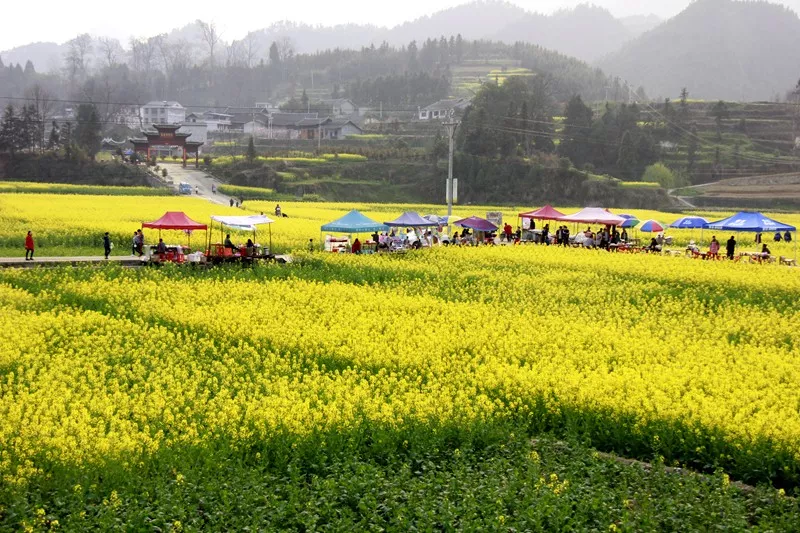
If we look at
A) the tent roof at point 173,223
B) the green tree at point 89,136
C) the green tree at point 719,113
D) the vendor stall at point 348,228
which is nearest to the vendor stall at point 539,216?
the vendor stall at point 348,228

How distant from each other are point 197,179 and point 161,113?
60.7 m

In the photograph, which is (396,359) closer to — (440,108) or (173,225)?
(173,225)

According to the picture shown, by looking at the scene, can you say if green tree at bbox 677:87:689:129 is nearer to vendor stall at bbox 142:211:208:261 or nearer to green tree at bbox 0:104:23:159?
green tree at bbox 0:104:23:159

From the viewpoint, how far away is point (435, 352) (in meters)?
18.6

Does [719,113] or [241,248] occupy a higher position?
[719,113]

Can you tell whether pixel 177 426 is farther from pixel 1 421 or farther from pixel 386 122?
pixel 386 122

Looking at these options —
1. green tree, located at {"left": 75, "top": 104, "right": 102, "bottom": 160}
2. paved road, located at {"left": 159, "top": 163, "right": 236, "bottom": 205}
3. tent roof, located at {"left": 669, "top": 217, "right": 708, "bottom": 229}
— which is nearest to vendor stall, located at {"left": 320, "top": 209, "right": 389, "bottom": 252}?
tent roof, located at {"left": 669, "top": 217, "right": 708, "bottom": 229}

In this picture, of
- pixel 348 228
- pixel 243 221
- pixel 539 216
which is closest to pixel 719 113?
pixel 539 216

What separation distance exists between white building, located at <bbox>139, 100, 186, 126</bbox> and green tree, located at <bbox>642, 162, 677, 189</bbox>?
74.4 m

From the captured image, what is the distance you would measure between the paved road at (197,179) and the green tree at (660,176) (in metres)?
43.5

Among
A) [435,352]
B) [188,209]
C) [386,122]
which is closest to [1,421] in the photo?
[435,352]

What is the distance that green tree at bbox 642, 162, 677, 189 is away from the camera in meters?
87.8

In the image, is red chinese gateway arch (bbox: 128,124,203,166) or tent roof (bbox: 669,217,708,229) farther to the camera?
red chinese gateway arch (bbox: 128,124,203,166)

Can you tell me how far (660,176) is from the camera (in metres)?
88.2
